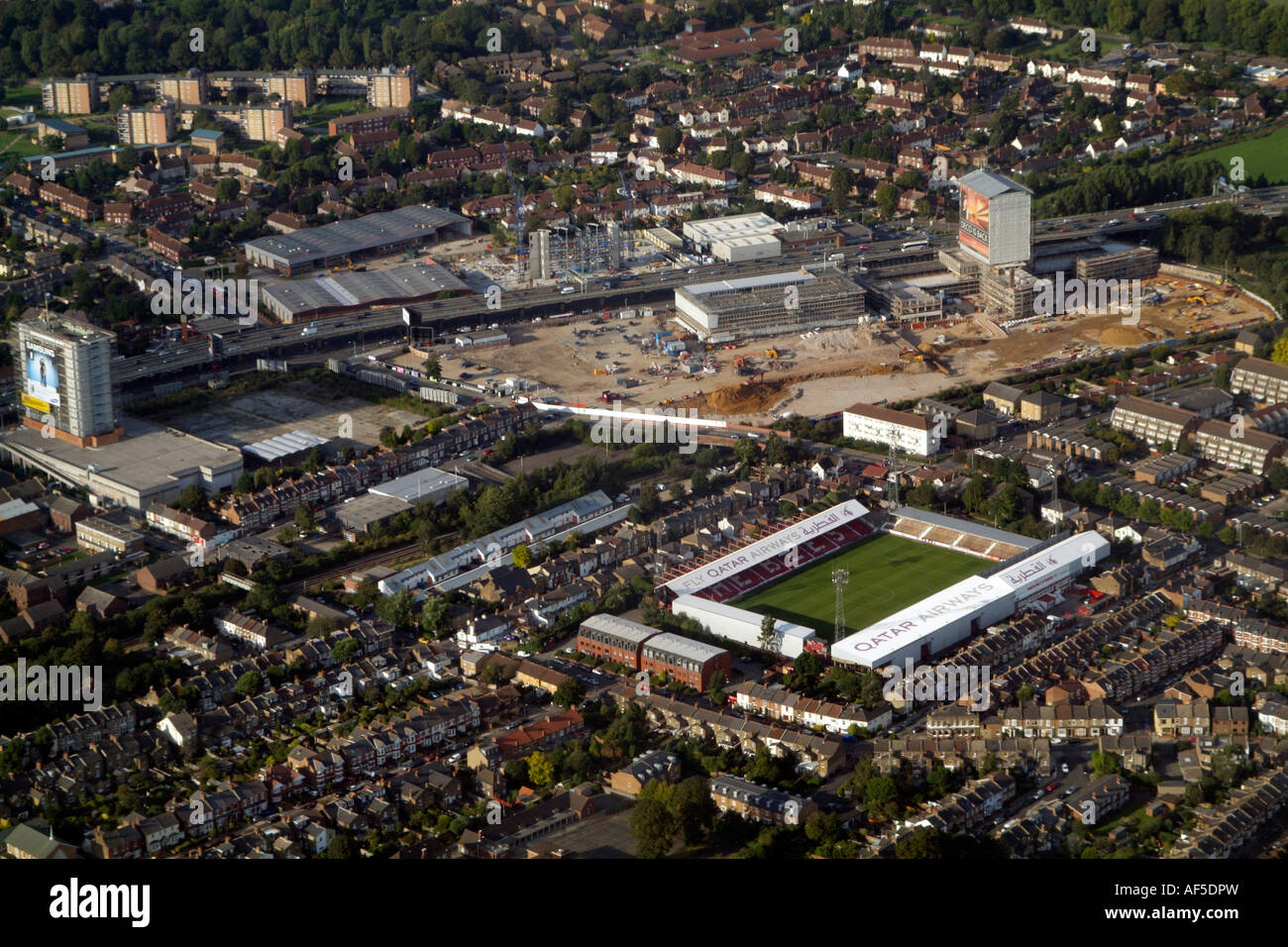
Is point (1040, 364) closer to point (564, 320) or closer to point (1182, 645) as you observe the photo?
point (564, 320)

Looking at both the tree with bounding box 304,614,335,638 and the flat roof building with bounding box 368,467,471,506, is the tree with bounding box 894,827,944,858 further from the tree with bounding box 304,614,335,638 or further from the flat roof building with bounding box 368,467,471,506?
the flat roof building with bounding box 368,467,471,506

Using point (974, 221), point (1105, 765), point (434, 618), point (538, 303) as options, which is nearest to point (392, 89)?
point (538, 303)

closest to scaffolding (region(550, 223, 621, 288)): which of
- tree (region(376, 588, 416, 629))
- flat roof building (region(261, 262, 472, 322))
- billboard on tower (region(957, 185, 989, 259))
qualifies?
flat roof building (region(261, 262, 472, 322))

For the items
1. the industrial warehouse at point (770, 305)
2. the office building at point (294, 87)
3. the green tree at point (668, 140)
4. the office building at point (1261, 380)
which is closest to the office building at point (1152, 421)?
the office building at point (1261, 380)

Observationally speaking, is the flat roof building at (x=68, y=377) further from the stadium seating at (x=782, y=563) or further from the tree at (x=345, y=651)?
the stadium seating at (x=782, y=563)

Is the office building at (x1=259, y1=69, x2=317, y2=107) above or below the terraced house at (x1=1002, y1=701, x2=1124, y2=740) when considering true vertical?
above

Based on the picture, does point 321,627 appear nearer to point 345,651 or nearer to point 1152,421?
point 345,651
